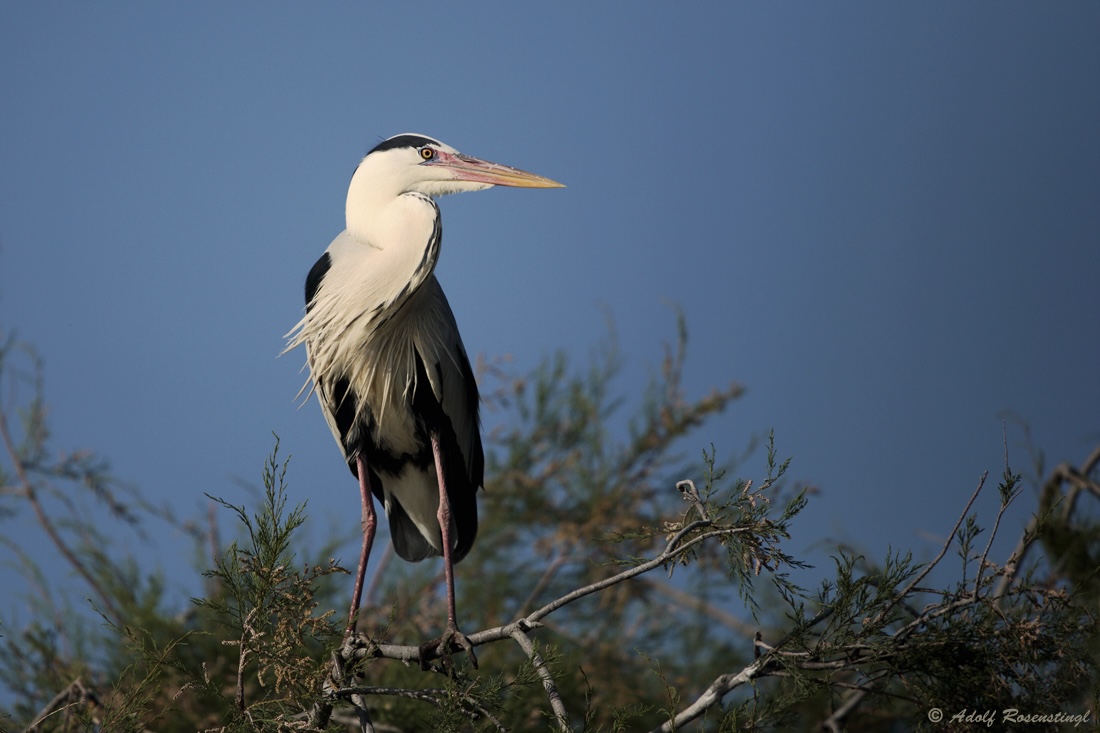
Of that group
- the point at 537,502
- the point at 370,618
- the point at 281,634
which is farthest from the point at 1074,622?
the point at 537,502

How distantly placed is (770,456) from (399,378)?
5.77 feet

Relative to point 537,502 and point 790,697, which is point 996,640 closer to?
point 790,697

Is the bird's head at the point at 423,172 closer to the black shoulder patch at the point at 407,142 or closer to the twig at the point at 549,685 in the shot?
the black shoulder patch at the point at 407,142

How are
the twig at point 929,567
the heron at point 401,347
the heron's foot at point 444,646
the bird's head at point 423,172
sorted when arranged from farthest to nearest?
the bird's head at point 423,172, the heron at point 401,347, the heron's foot at point 444,646, the twig at point 929,567

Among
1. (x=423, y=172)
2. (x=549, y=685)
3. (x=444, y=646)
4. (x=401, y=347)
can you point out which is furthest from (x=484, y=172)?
(x=549, y=685)

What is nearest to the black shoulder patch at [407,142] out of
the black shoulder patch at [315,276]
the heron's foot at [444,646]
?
the black shoulder patch at [315,276]

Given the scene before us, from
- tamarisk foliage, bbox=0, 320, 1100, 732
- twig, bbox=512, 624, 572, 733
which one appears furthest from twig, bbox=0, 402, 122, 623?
twig, bbox=512, 624, 572, 733

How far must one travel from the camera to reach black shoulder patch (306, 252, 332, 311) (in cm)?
344

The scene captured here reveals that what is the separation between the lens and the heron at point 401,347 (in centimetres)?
326

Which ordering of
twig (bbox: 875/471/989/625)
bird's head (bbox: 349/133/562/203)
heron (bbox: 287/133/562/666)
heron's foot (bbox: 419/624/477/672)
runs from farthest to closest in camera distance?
bird's head (bbox: 349/133/562/203)
heron (bbox: 287/133/562/666)
heron's foot (bbox: 419/624/477/672)
twig (bbox: 875/471/989/625)

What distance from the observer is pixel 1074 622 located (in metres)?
1.99

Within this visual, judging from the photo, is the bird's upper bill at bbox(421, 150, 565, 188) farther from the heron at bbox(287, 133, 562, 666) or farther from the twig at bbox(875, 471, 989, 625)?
the twig at bbox(875, 471, 989, 625)

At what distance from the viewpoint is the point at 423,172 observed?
11.3ft

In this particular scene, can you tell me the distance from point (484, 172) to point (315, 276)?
0.64 metres
